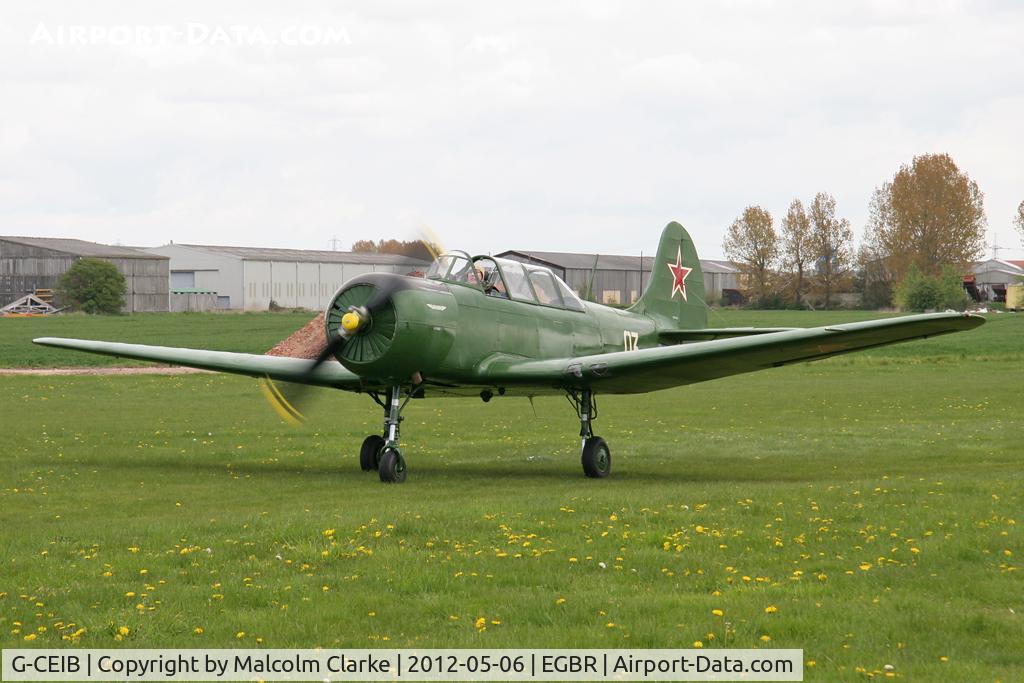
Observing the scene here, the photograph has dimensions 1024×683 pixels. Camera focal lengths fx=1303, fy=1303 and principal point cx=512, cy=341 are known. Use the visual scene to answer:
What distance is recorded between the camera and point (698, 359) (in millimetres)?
16094

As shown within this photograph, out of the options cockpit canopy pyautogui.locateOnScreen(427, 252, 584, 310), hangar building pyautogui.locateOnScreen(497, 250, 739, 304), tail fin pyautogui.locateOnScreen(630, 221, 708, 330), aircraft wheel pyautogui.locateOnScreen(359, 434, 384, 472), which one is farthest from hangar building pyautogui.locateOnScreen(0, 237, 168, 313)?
aircraft wheel pyautogui.locateOnScreen(359, 434, 384, 472)

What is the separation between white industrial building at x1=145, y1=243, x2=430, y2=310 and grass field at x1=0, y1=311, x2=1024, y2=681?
272 feet

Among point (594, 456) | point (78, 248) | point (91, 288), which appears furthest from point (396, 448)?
point (78, 248)

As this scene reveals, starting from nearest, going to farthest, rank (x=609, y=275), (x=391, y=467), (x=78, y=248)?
(x=391, y=467) → (x=78, y=248) → (x=609, y=275)

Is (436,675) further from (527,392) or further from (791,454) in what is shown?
(791,454)

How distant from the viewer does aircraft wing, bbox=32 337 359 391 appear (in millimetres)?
17281

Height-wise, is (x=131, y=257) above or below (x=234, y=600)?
above

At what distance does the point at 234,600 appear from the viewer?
827cm

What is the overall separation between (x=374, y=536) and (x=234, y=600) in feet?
7.24

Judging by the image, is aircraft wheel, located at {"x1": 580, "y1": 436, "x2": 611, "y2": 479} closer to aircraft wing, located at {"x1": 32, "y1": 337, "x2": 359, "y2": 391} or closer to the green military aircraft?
the green military aircraft

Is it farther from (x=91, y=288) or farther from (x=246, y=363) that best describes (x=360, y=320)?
(x=91, y=288)

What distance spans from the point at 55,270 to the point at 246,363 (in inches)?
3626

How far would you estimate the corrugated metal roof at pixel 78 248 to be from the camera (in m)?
105

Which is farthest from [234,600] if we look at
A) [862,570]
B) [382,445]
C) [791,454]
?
Result: [791,454]
